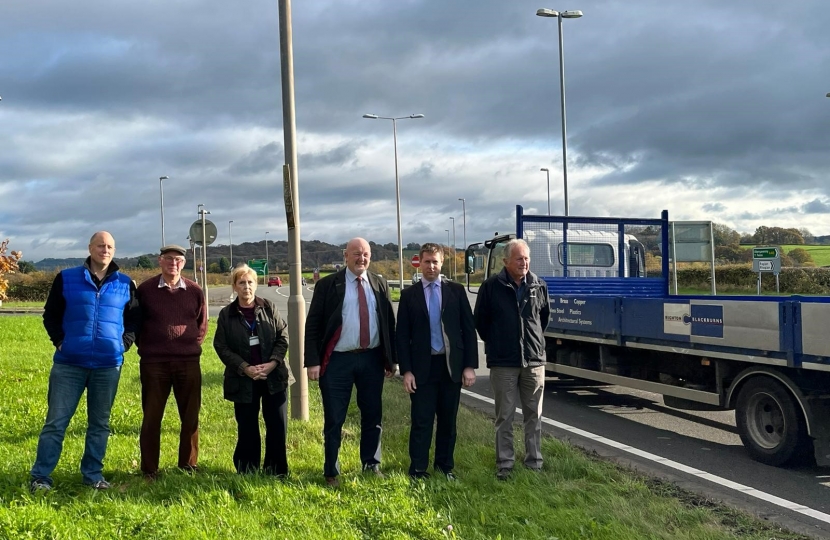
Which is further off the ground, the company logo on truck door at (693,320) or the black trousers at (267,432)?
the company logo on truck door at (693,320)

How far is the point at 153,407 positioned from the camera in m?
5.96

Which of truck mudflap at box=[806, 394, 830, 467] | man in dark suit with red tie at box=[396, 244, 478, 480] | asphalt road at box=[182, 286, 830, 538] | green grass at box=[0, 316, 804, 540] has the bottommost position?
asphalt road at box=[182, 286, 830, 538]

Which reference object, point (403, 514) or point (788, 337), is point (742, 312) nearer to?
point (788, 337)

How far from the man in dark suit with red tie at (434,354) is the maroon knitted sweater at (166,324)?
5.13 feet

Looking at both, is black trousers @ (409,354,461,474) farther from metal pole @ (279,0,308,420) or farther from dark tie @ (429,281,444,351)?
metal pole @ (279,0,308,420)

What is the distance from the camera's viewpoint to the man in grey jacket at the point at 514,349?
20.4 ft

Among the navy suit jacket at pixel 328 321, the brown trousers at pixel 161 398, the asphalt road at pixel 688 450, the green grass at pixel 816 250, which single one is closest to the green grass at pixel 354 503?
the brown trousers at pixel 161 398

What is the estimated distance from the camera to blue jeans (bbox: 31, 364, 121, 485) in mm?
5648

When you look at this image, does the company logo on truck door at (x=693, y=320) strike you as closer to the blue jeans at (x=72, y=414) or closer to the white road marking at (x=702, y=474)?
the white road marking at (x=702, y=474)

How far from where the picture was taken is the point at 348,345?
589 centimetres

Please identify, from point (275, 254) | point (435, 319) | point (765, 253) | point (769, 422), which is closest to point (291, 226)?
point (435, 319)

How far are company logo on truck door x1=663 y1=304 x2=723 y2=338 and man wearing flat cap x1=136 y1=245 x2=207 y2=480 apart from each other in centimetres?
457

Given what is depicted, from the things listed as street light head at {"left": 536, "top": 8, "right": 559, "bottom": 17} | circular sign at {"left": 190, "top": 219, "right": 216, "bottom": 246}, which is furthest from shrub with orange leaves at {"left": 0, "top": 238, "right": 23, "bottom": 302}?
street light head at {"left": 536, "top": 8, "right": 559, "bottom": 17}

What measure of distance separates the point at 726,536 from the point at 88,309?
4.42 m
